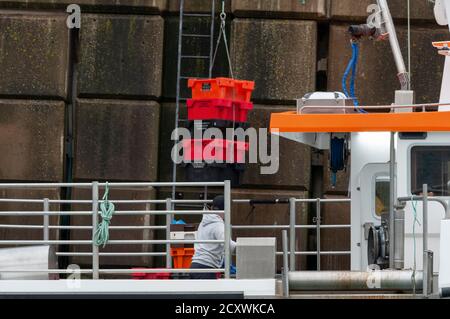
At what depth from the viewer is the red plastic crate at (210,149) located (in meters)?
11.9

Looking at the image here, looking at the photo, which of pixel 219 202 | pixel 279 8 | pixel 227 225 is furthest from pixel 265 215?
pixel 227 225

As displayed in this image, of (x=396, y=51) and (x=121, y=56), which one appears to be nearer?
(x=396, y=51)

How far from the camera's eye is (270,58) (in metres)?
12.8

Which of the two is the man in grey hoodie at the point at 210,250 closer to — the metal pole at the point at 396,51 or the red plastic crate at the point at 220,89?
the metal pole at the point at 396,51

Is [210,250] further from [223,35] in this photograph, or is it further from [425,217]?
[223,35]

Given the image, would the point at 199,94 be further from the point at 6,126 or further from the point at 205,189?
the point at 6,126

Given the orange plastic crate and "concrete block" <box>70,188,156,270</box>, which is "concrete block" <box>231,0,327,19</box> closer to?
"concrete block" <box>70,188,156,270</box>

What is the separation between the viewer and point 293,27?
1280 cm

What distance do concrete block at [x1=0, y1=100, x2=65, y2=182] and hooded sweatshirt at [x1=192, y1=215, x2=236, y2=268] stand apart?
3.66 meters

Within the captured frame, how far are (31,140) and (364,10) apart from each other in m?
3.60

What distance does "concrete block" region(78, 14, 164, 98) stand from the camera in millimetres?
12820

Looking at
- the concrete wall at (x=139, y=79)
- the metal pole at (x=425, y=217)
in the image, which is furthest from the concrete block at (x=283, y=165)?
the metal pole at (x=425, y=217)
